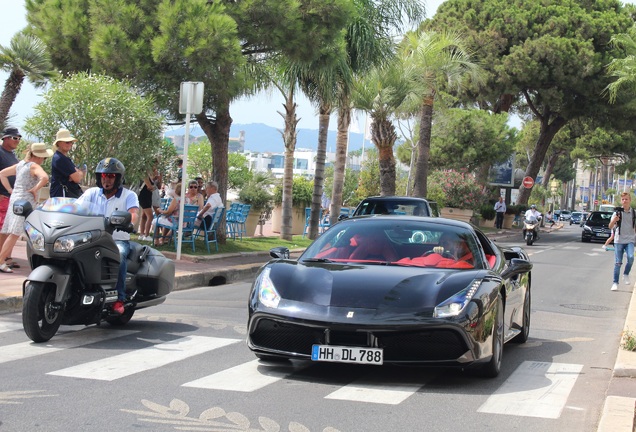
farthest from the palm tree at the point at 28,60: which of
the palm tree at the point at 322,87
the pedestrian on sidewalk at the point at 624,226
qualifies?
the pedestrian on sidewalk at the point at 624,226

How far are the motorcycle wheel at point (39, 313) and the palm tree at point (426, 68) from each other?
28568 millimetres

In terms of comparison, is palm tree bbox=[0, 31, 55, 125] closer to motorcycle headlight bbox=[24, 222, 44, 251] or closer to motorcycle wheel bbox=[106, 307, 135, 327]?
motorcycle wheel bbox=[106, 307, 135, 327]

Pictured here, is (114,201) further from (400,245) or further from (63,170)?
(400,245)

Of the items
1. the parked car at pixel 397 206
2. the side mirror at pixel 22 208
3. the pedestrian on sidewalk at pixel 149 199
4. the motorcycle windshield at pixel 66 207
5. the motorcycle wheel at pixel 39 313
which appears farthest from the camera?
the pedestrian on sidewalk at pixel 149 199

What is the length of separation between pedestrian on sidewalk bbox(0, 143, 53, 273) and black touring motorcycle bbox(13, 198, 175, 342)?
380 cm

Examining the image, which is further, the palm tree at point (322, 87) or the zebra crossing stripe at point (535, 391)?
the palm tree at point (322, 87)

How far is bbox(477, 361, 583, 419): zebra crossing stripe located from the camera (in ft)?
21.4

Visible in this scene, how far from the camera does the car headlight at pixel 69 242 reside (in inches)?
327

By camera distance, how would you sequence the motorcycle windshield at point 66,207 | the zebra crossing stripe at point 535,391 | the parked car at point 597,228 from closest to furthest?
the zebra crossing stripe at point 535,391
the motorcycle windshield at point 66,207
the parked car at point 597,228

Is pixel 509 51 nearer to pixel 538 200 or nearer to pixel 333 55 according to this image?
pixel 333 55

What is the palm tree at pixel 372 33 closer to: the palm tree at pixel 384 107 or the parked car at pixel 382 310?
the palm tree at pixel 384 107

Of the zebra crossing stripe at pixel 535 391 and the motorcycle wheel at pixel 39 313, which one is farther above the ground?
the motorcycle wheel at pixel 39 313

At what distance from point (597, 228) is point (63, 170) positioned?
37.9m

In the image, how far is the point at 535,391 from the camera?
7.25 meters
